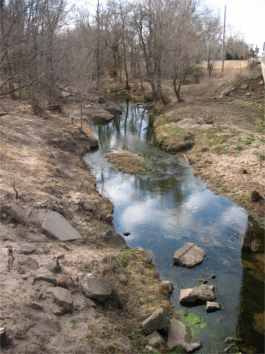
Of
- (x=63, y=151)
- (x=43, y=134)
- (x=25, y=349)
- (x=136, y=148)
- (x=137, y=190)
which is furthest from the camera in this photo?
(x=136, y=148)

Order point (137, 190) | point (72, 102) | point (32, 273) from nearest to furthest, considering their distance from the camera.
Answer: point (32, 273) < point (137, 190) < point (72, 102)

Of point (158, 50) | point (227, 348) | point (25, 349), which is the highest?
point (158, 50)

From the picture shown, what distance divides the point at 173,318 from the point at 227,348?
1.29 m

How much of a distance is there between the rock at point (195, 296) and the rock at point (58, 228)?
3242mm

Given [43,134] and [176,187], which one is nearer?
[176,187]

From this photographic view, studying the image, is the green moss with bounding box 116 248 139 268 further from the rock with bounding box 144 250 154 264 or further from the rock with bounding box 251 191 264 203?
the rock with bounding box 251 191 264 203

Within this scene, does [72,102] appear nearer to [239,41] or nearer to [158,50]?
[158,50]

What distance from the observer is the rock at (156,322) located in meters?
8.34

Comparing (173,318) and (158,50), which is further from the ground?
(158,50)

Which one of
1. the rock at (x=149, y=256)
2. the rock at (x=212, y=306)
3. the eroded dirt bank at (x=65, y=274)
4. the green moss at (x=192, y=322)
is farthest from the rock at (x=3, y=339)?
the rock at (x=149, y=256)

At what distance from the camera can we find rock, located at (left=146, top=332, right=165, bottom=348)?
26.2 ft

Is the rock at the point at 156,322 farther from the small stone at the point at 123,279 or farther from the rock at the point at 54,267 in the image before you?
the rock at the point at 54,267

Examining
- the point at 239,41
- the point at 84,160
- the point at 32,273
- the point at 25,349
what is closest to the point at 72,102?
the point at 84,160

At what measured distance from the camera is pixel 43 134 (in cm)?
2244
